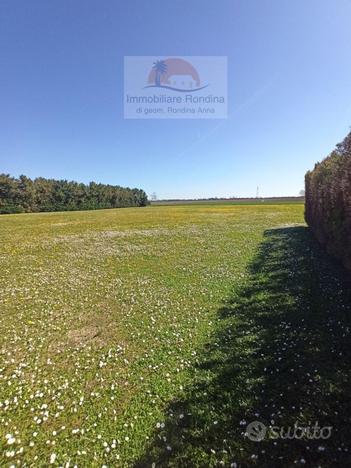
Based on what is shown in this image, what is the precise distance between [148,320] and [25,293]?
5570mm

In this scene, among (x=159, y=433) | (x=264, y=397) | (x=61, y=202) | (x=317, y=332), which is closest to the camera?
(x=159, y=433)

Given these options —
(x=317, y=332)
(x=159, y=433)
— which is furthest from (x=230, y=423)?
(x=317, y=332)

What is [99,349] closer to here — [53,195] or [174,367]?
[174,367]

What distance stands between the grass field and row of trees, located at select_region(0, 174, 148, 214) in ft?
244

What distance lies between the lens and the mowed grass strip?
12.5 ft

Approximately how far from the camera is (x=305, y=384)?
175 inches

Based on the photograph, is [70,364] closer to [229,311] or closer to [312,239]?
[229,311]

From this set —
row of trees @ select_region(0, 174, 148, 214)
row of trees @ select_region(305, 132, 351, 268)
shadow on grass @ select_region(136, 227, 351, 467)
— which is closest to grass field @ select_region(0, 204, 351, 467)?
shadow on grass @ select_region(136, 227, 351, 467)

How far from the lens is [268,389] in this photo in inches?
175

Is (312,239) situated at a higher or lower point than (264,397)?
higher

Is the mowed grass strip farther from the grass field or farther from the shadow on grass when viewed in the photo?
the shadow on grass

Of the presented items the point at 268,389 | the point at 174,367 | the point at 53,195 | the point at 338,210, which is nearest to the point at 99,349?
the point at 174,367

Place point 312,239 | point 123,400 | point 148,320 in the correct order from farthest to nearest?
point 312,239
point 148,320
point 123,400

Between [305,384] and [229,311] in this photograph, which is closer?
[305,384]
